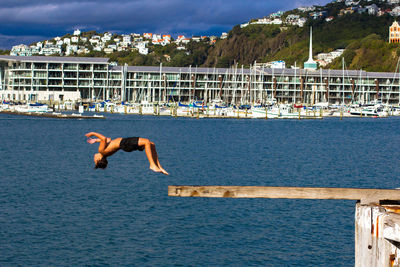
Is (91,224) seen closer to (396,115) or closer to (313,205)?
(313,205)

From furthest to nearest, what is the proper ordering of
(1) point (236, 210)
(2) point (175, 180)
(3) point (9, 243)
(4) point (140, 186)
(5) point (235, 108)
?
(5) point (235, 108) → (2) point (175, 180) → (4) point (140, 186) → (1) point (236, 210) → (3) point (9, 243)

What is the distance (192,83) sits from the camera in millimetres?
173000

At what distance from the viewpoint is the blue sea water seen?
26.8 m

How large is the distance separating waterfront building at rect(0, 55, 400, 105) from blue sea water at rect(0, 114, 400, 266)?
95.8 m

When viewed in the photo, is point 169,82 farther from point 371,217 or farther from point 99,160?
point 371,217

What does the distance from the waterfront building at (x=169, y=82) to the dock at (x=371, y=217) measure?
519 ft

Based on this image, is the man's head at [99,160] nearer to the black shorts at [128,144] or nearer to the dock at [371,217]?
the black shorts at [128,144]

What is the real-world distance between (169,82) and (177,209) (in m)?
139

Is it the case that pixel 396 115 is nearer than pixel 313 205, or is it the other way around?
pixel 313 205

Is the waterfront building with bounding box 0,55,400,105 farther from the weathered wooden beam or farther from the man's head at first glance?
the weathered wooden beam

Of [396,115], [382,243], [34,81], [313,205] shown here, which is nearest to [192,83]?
[34,81]

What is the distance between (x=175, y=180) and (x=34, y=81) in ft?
445

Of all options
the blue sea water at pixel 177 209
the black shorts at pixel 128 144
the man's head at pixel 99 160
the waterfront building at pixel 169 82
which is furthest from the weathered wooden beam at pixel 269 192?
the waterfront building at pixel 169 82

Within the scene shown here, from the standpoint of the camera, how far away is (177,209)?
36.1m
